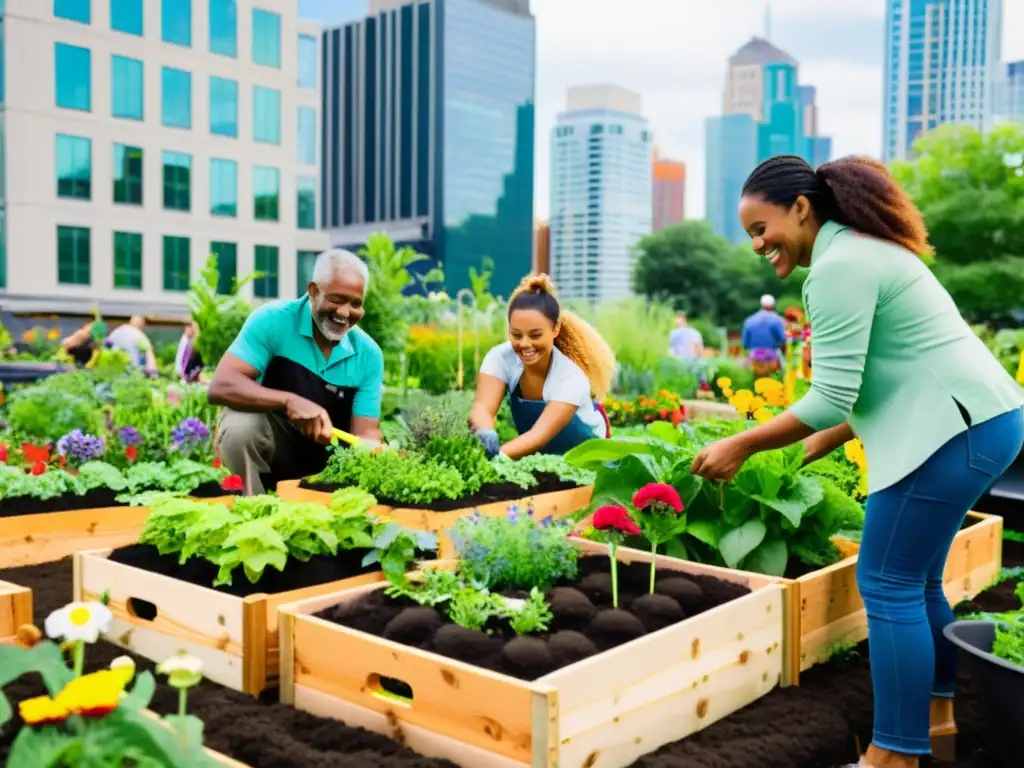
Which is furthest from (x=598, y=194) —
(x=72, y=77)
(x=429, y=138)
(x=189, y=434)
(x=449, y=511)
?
(x=449, y=511)

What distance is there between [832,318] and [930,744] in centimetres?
110

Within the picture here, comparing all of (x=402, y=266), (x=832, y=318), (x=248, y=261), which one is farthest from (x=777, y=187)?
(x=248, y=261)

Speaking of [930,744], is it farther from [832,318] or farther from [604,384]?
[604,384]

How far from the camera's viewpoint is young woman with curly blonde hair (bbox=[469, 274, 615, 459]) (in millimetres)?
4473

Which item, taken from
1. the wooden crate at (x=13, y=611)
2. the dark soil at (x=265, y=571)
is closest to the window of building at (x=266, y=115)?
the dark soil at (x=265, y=571)

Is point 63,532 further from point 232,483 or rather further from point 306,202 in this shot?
point 306,202

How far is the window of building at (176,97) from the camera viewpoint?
36094mm

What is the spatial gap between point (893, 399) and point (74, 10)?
37386 mm

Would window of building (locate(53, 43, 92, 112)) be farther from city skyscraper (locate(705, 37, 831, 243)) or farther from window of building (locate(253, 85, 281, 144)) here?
city skyscraper (locate(705, 37, 831, 243))

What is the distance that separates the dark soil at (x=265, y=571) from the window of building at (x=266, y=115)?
36.6m

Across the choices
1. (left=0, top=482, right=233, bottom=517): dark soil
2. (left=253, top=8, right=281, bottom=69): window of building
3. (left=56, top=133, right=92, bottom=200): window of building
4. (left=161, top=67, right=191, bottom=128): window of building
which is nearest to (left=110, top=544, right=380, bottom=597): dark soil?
(left=0, top=482, right=233, bottom=517): dark soil

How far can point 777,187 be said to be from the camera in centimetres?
242

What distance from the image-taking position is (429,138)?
126 metres

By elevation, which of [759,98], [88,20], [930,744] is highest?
[759,98]
